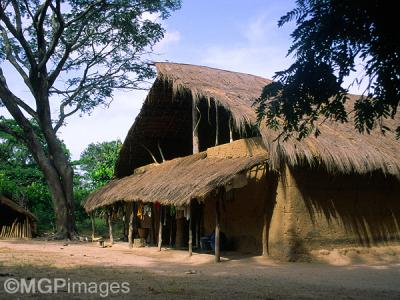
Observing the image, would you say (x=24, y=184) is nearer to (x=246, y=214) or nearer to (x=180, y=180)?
(x=180, y=180)

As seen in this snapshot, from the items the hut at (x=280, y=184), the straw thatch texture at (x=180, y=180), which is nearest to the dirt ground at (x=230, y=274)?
the hut at (x=280, y=184)

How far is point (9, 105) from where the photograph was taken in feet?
61.3

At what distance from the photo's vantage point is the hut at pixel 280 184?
408 inches

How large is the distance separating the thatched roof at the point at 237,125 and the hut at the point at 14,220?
19.3 feet

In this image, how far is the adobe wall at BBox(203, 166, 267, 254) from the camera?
11.3 m

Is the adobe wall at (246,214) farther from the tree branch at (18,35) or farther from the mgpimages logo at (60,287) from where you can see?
the tree branch at (18,35)

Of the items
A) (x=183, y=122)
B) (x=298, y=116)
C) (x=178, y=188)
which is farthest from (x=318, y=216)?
(x=183, y=122)

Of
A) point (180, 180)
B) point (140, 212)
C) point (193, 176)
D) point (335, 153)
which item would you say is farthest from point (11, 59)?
point (335, 153)

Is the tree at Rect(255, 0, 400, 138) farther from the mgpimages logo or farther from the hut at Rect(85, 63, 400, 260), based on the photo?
the hut at Rect(85, 63, 400, 260)

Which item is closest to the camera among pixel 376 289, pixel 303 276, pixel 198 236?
pixel 376 289

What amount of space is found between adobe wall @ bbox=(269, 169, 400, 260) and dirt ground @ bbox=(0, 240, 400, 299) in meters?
0.32

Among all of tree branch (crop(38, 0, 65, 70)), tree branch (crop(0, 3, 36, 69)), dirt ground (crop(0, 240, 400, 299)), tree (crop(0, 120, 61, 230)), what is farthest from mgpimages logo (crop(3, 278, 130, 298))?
tree (crop(0, 120, 61, 230))

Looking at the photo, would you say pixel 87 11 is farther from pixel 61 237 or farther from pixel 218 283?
pixel 218 283

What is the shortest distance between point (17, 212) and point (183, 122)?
10244 mm
